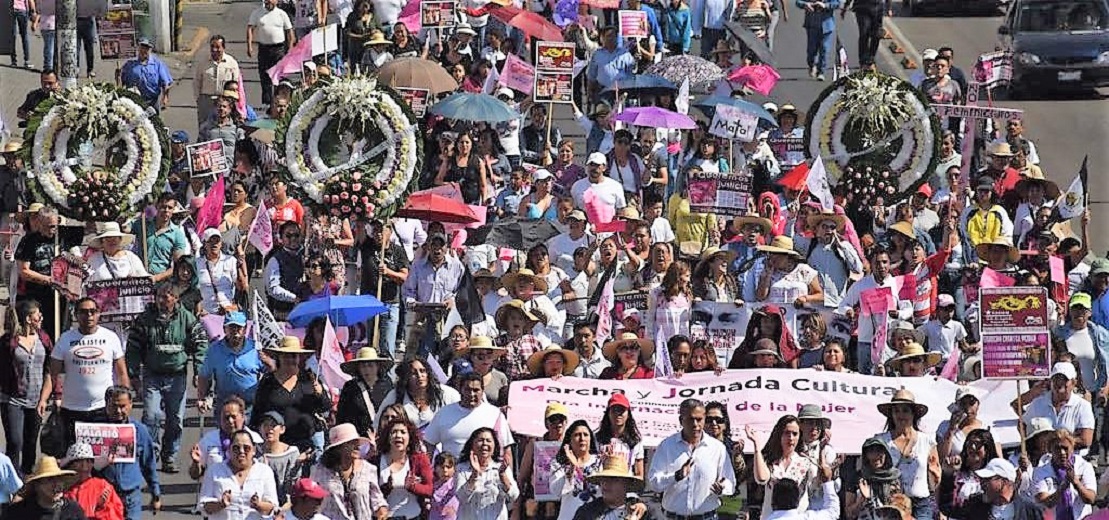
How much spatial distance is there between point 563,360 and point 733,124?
24.7 feet

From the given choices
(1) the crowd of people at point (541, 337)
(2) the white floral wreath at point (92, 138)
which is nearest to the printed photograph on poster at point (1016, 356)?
(1) the crowd of people at point (541, 337)

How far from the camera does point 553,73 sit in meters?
29.2

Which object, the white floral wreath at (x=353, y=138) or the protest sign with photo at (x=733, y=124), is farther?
the protest sign with photo at (x=733, y=124)

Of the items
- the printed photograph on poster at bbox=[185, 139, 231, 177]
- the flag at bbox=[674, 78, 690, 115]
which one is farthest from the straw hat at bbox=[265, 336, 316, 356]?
the flag at bbox=[674, 78, 690, 115]

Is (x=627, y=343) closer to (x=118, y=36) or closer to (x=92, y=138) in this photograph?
(x=92, y=138)

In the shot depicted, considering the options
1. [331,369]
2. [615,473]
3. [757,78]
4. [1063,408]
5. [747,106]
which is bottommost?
[615,473]

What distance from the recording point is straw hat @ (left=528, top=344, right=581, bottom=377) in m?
21.0

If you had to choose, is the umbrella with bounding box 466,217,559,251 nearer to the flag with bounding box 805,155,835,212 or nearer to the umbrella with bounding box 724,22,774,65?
the flag with bounding box 805,155,835,212

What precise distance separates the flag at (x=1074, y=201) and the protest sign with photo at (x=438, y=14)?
8020 millimetres

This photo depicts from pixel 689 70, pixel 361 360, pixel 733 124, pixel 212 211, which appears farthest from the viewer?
pixel 689 70

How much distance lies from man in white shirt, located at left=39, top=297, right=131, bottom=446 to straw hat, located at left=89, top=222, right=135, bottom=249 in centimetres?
175

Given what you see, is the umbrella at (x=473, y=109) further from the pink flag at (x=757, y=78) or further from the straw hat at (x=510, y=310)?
the straw hat at (x=510, y=310)

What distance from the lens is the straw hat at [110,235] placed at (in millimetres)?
23172

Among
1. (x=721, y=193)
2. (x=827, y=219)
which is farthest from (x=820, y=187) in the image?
(x=827, y=219)
